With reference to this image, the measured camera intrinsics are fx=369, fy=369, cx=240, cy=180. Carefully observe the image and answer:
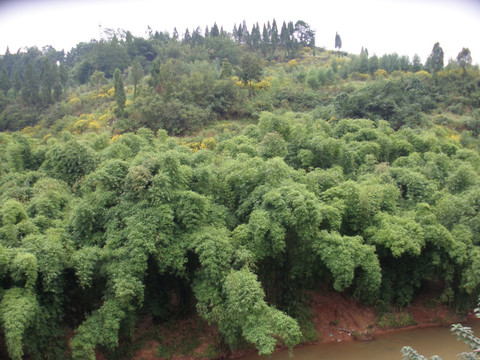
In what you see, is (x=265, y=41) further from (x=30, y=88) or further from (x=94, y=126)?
(x=94, y=126)

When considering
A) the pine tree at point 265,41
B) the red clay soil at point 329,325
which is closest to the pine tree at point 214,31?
the pine tree at point 265,41

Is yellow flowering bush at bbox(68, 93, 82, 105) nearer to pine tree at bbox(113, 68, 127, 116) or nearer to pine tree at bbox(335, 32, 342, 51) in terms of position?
pine tree at bbox(113, 68, 127, 116)

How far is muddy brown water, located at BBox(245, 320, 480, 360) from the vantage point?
1041cm

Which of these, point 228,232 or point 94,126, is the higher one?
point 94,126

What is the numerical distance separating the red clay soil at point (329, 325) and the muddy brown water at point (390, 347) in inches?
8.5

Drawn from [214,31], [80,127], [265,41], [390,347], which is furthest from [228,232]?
[214,31]

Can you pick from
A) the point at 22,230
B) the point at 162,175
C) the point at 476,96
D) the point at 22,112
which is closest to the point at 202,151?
the point at 162,175

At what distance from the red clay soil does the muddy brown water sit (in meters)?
0.22

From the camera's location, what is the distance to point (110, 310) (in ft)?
28.3

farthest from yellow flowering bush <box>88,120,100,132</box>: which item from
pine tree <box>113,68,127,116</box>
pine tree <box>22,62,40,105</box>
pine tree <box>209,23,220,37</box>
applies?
pine tree <box>209,23,220,37</box>

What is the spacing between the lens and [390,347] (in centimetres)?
1087

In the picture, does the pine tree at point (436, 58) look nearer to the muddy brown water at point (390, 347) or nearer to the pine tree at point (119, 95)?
the pine tree at point (119, 95)

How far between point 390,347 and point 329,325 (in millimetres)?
1807

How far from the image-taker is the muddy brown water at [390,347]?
34.2 feet
